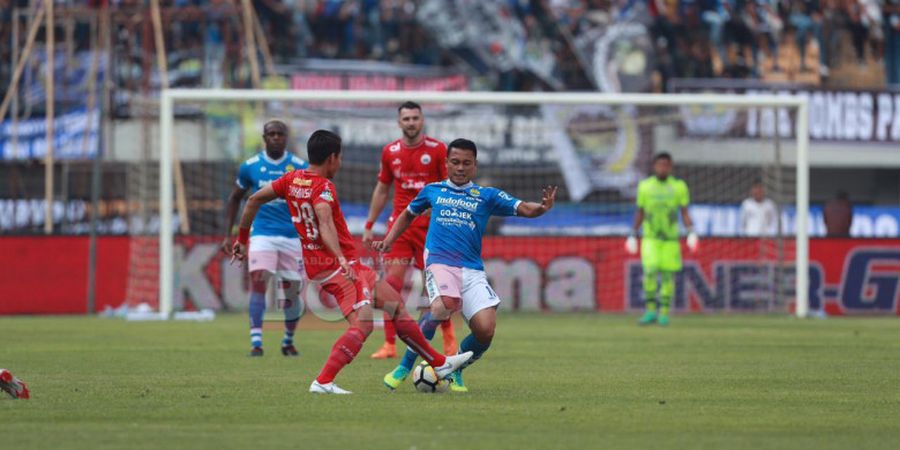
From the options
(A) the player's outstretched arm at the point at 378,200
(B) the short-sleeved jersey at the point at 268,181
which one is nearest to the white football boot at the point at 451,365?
(A) the player's outstretched arm at the point at 378,200

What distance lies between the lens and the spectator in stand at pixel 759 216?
25.5 m

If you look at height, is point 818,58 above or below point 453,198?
above

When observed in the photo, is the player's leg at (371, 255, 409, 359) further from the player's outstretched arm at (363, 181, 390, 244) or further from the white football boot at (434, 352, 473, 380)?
the white football boot at (434, 352, 473, 380)

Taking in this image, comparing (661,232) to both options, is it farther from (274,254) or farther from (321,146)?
(321,146)

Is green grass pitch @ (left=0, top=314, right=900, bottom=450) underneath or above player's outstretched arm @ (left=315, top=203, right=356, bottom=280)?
underneath

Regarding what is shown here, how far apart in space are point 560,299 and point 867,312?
5057mm

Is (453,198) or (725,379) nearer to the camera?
(453,198)

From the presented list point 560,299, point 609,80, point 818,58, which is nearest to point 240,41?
point 609,80

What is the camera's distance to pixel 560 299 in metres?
25.8

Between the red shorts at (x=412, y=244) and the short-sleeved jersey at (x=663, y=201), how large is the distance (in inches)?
288

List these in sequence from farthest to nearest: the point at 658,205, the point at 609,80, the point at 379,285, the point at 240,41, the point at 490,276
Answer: the point at 609,80 < the point at 240,41 < the point at 490,276 < the point at 658,205 < the point at 379,285

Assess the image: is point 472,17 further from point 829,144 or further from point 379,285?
point 379,285

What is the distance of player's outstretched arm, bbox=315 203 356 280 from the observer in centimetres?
1048

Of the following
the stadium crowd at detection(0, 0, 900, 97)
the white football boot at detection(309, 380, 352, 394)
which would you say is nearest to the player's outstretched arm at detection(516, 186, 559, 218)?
the white football boot at detection(309, 380, 352, 394)
